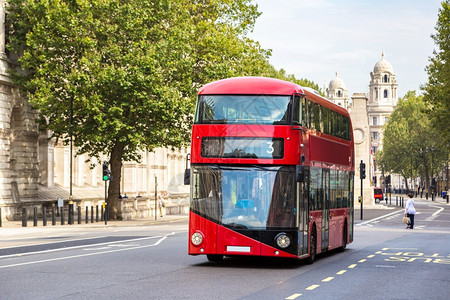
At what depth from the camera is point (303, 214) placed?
19.2m

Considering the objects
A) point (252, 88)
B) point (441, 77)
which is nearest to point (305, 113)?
point (252, 88)

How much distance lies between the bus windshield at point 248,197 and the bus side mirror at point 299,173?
215mm

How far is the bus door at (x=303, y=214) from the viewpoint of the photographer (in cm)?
1884

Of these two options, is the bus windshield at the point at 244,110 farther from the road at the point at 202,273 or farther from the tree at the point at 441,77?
the tree at the point at 441,77

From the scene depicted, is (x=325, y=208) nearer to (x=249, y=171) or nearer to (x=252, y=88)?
(x=249, y=171)

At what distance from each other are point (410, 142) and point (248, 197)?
124003 millimetres

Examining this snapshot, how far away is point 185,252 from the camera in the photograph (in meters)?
23.7

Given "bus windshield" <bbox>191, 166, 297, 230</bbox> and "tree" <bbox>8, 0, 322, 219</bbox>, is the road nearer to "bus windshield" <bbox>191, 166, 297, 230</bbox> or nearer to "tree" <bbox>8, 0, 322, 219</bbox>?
"bus windshield" <bbox>191, 166, 297, 230</bbox>

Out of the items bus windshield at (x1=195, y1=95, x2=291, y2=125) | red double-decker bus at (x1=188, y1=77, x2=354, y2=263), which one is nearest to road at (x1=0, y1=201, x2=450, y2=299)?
red double-decker bus at (x1=188, y1=77, x2=354, y2=263)

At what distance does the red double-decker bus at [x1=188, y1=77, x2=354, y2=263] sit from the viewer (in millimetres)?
18578

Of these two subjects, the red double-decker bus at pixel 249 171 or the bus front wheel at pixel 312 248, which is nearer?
the red double-decker bus at pixel 249 171

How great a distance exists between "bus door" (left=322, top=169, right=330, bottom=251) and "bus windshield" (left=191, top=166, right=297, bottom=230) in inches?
128

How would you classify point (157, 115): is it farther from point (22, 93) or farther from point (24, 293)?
point (24, 293)

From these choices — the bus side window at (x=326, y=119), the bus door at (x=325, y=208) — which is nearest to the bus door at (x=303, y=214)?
the bus door at (x=325, y=208)
